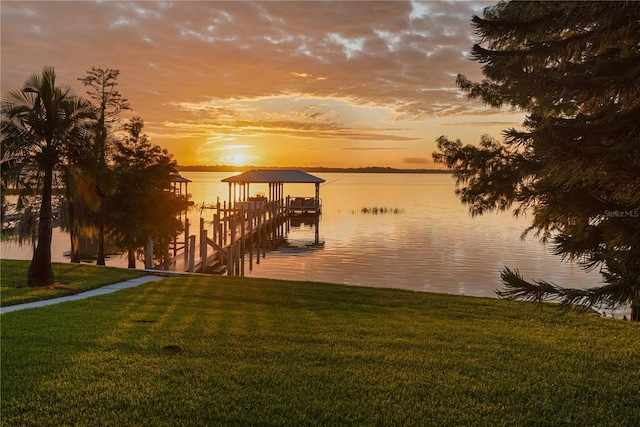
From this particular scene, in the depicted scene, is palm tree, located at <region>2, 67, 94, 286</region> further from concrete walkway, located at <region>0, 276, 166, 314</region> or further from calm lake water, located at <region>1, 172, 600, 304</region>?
calm lake water, located at <region>1, 172, 600, 304</region>

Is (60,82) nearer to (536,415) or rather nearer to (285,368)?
(285,368)

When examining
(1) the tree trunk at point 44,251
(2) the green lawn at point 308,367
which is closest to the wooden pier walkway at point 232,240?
(1) the tree trunk at point 44,251

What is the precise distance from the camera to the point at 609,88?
554 centimetres

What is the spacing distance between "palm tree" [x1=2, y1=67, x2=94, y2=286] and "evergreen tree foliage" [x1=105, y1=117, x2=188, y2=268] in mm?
8394

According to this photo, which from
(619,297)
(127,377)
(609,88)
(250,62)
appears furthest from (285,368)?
(250,62)

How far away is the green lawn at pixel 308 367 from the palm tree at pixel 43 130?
430 centimetres

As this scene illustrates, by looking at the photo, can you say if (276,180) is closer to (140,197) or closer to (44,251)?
(140,197)

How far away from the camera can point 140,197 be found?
2295 centimetres

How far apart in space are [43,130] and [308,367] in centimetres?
1117

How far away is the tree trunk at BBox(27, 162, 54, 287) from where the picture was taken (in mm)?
13445

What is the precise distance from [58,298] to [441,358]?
371 inches

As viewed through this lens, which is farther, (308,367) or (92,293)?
(92,293)

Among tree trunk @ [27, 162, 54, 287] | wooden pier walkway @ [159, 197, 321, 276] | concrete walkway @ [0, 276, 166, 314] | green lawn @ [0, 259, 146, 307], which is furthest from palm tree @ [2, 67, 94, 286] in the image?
wooden pier walkway @ [159, 197, 321, 276]

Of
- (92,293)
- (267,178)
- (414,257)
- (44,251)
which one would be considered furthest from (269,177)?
(92,293)
